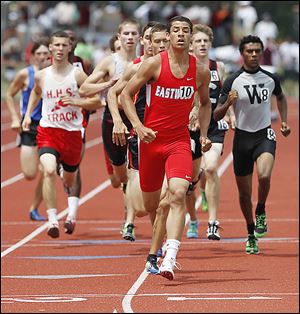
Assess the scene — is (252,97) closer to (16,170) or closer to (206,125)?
(206,125)

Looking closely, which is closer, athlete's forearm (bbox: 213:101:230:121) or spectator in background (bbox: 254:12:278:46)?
athlete's forearm (bbox: 213:101:230:121)

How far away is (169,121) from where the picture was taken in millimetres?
13188

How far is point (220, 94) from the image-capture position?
15.6 m

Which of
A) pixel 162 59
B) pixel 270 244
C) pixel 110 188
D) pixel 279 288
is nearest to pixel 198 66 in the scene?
pixel 162 59

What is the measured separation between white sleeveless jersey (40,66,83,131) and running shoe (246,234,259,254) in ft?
7.83

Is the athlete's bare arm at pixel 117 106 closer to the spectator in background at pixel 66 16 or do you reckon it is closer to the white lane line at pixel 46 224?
the white lane line at pixel 46 224

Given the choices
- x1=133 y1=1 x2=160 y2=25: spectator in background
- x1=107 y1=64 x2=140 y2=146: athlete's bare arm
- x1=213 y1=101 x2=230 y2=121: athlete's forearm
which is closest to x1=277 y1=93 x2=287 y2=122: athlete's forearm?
x1=213 y1=101 x2=230 y2=121: athlete's forearm

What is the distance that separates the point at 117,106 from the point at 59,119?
3356 mm

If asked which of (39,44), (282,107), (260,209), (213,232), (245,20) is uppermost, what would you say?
(39,44)

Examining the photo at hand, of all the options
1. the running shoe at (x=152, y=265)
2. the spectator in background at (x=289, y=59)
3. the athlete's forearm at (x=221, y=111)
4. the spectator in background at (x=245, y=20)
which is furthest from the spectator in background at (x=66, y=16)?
the running shoe at (x=152, y=265)

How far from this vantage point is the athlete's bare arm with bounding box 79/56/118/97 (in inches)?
601

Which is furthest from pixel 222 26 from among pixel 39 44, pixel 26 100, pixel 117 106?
pixel 117 106

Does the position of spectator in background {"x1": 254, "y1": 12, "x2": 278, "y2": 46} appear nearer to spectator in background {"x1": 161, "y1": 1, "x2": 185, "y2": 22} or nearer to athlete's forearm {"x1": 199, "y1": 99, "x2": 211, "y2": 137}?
spectator in background {"x1": 161, "y1": 1, "x2": 185, "y2": 22}

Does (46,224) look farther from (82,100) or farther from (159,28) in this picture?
(159,28)
